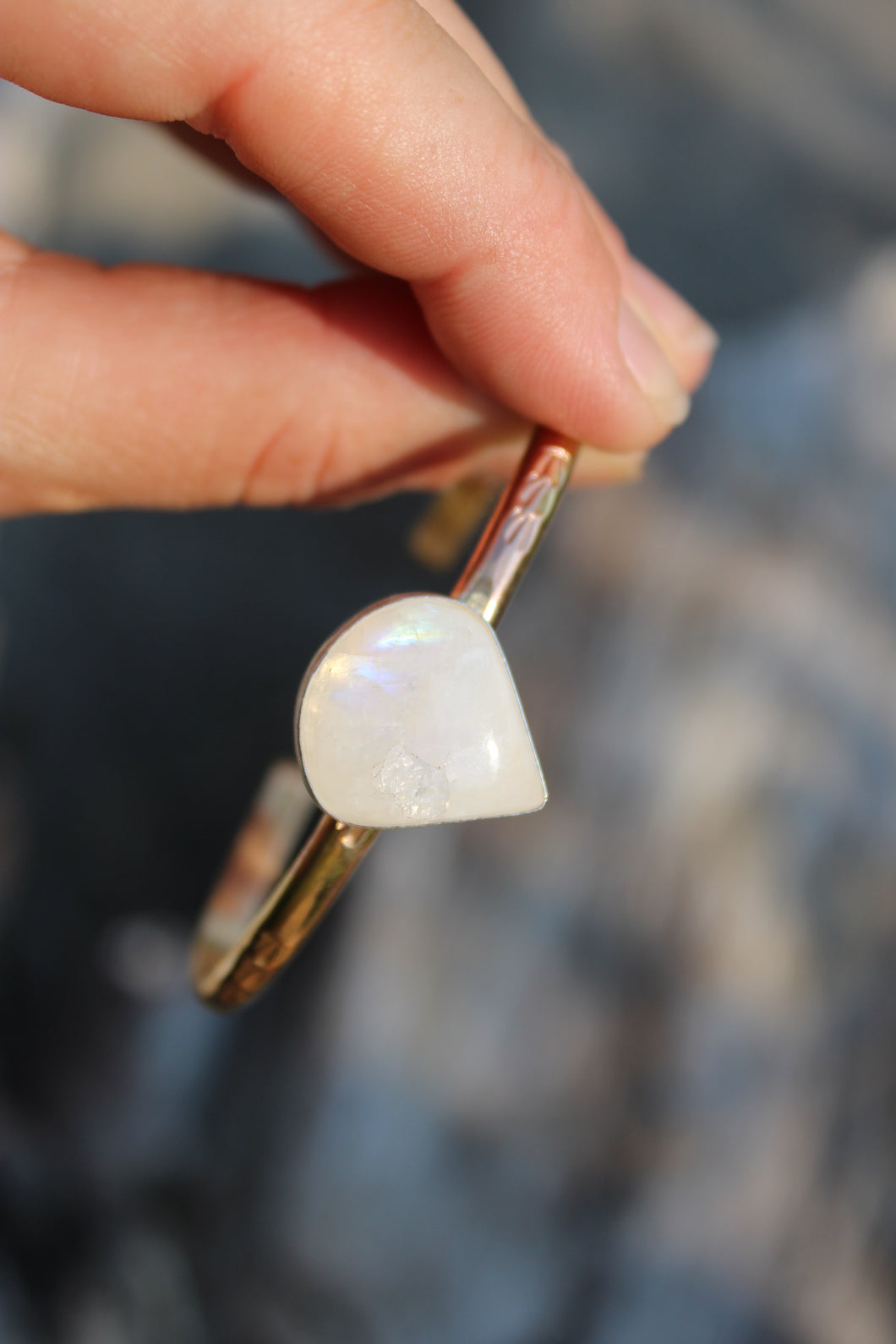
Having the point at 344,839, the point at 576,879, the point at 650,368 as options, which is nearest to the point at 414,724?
the point at 344,839

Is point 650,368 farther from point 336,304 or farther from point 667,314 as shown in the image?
point 336,304

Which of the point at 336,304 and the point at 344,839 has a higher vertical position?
the point at 336,304

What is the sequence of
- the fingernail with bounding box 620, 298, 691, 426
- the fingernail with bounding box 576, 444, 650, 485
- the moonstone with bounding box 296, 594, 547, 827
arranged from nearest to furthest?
the moonstone with bounding box 296, 594, 547, 827 → the fingernail with bounding box 620, 298, 691, 426 → the fingernail with bounding box 576, 444, 650, 485

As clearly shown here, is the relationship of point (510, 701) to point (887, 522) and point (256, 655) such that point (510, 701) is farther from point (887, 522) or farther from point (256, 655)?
point (256, 655)

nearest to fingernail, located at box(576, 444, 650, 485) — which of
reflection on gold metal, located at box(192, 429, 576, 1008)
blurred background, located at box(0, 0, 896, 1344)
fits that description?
reflection on gold metal, located at box(192, 429, 576, 1008)

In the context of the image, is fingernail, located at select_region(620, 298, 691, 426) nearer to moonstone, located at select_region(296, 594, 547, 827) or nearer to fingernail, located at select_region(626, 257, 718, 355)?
fingernail, located at select_region(626, 257, 718, 355)

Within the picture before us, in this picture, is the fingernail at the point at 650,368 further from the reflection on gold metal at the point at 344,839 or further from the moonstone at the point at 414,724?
the moonstone at the point at 414,724
